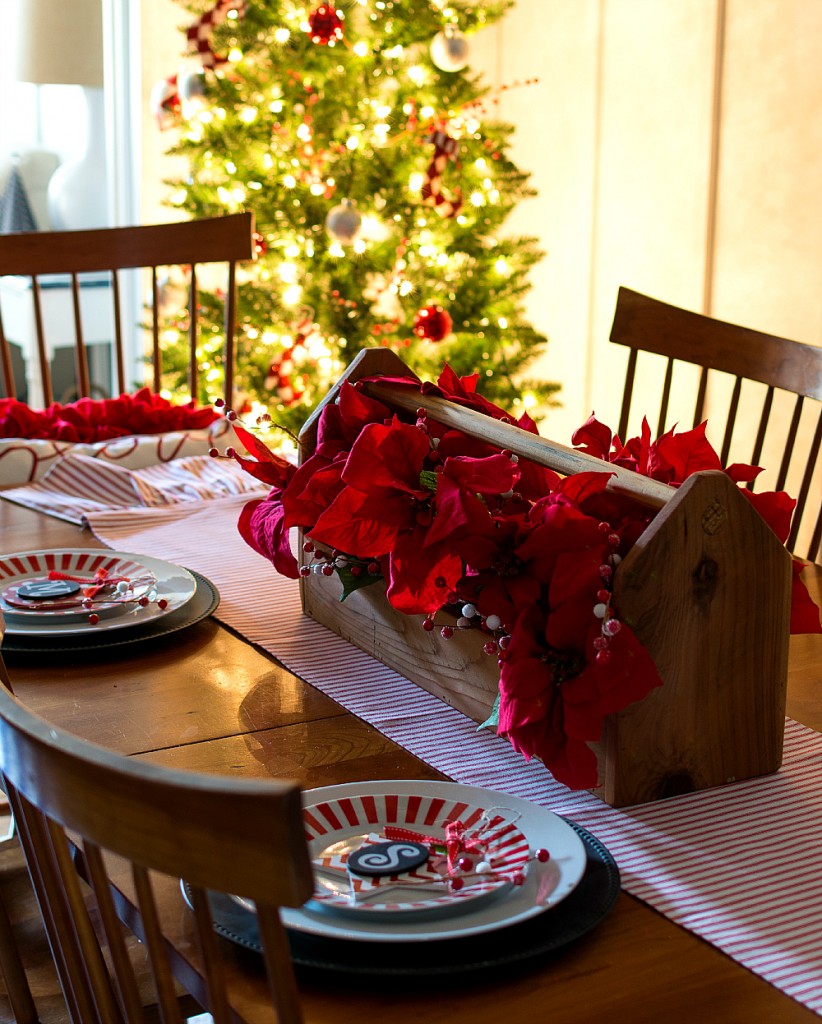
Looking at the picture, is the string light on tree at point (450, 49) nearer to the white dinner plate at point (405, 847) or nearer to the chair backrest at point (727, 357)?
the chair backrest at point (727, 357)

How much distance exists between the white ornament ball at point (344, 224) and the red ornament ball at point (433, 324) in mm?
287

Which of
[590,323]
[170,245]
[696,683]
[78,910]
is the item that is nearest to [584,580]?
[696,683]

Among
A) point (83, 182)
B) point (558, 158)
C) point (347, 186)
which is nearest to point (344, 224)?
point (347, 186)

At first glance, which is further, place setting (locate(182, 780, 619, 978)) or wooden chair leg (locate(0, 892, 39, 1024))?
wooden chair leg (locate(0, 892, 39, 1024))

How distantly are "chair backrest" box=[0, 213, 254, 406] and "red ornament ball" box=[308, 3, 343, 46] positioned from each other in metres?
1.21

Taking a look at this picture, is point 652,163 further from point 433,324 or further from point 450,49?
point 433,324

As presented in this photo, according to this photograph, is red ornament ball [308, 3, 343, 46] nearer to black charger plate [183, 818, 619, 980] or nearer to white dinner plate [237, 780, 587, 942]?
white dinner plate [237, 780, 587, 942]

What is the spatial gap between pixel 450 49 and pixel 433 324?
68 cm

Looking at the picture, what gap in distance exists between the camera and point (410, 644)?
1103 mm

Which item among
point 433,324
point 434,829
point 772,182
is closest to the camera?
point 434,829

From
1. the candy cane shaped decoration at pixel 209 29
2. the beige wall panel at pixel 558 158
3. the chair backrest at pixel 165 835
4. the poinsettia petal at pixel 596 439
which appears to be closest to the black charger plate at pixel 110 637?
the poinsettia petal at pixel 596 439

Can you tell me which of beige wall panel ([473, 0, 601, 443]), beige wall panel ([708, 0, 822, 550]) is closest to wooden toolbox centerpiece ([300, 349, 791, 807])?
beige wall panel ([708, 0, 822, 550])

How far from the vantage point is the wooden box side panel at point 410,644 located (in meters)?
1.01

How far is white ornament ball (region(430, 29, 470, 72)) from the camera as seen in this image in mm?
3164
